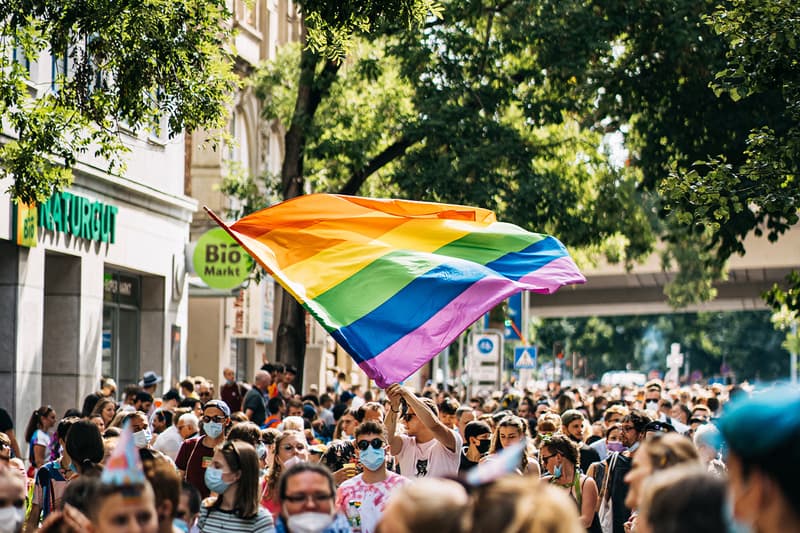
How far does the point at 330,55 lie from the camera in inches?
542

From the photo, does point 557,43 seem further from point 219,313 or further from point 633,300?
point 633,300

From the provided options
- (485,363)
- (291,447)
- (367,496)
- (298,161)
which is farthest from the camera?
(485,363)

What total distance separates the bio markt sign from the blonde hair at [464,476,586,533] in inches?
906

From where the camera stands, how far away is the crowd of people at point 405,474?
150 inches

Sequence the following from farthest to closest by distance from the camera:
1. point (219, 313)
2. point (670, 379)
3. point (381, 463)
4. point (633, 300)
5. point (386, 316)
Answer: point (633, 300) < point (670, 379) < point (219, 313) < point (386, 316) < point (381, 463)

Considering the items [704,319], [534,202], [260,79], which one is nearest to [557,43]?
[534,202]

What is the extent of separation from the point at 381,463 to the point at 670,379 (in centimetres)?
5182

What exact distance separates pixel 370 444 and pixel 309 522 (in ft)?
8.39

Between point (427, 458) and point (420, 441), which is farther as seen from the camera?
point (420, 441)

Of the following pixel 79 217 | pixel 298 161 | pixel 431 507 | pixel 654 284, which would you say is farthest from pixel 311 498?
pixel 654 284

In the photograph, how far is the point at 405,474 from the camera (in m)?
10.4

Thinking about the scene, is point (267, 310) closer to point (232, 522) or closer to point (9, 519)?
point (232, 522)

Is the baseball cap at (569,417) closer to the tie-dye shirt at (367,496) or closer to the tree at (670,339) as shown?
the tie-dye shirt at (367,496)

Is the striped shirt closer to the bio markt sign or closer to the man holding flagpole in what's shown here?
the man holding flagpole
